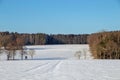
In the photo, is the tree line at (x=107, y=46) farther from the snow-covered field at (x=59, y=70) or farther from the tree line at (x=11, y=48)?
the snow-covered field at (x=59, y=70)

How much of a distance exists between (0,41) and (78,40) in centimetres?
6932

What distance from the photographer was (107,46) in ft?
163

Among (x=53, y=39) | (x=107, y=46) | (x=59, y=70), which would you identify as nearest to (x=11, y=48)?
(x=107, y=46)

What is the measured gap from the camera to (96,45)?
5119 centimetres

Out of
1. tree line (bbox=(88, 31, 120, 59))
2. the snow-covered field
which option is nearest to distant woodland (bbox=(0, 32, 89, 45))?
tree line (bbox=(88, 31, 120, 59))

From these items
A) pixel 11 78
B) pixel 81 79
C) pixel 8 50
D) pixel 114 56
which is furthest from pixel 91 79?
pixel 8 50

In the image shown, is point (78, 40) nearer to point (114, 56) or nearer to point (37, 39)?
point (37, 39)

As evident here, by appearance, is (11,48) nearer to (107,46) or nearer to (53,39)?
(107,46)

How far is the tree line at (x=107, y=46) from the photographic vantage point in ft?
162

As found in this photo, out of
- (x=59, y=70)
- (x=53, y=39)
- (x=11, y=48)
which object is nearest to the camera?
(x=59, y=70)

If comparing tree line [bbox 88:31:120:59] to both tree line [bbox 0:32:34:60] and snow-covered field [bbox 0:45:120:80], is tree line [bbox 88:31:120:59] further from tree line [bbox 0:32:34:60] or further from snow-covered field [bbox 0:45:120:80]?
snow-covered field [bbox 0:45:120:80]

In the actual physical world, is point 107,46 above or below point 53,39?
below

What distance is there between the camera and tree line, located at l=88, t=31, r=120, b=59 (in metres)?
49.2

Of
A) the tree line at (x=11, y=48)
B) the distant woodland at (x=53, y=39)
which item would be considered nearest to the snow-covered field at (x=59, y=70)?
the tree line at (x=11, y=48)
